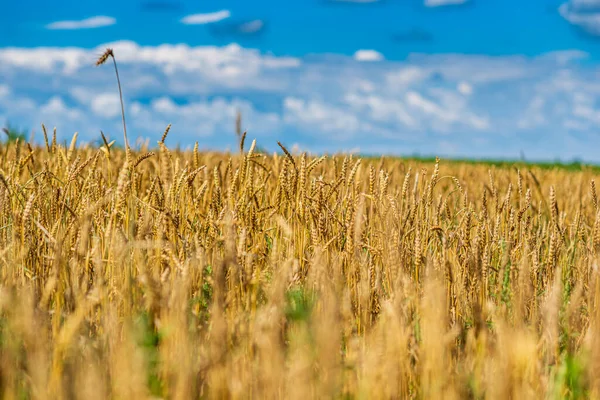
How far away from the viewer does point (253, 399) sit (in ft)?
5.32

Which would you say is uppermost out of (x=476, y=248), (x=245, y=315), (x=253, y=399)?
(x=476, y=248)

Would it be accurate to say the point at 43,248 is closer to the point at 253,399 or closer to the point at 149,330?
the point at 149,330

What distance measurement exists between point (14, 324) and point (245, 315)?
0.65 metres

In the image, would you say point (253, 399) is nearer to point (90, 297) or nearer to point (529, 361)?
point (90, 297)

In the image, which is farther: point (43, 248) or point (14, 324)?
point (43, 248)

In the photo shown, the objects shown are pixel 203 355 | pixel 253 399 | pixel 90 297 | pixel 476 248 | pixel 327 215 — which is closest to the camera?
pixel 253 399

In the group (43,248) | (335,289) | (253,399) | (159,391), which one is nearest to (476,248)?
→ (335,289)

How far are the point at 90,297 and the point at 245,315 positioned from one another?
1.51 feet

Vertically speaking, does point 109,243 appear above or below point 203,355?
above

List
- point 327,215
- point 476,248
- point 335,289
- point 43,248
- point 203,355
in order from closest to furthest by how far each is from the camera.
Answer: point 203,355, point 335,289, point 476,248, point 43,248, point 327,215

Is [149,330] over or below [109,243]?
below

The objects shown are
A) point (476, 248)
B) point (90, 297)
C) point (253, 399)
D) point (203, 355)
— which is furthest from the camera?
point (476, 248)

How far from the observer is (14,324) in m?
1.70

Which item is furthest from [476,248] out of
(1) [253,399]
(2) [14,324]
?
(2) [14,324]
